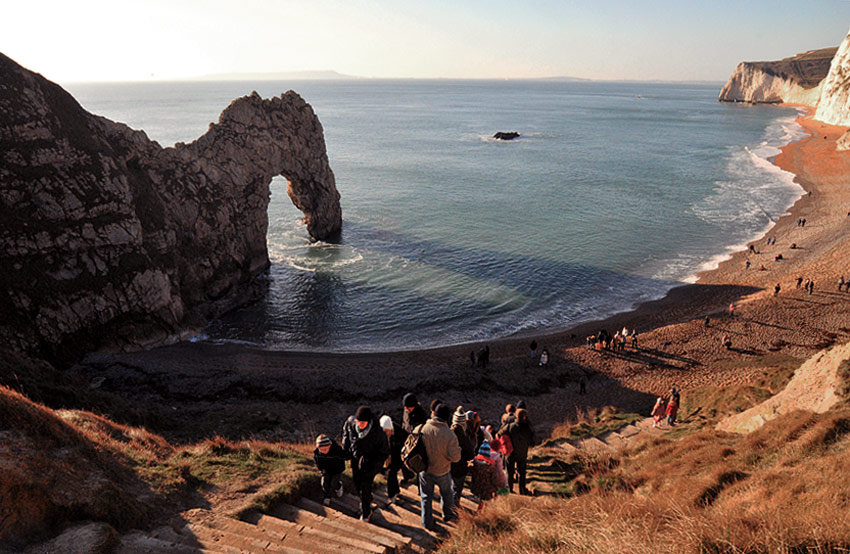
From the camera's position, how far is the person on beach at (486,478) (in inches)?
351

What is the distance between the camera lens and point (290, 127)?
44969 millimetres

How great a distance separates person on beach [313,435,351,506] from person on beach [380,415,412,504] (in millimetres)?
886

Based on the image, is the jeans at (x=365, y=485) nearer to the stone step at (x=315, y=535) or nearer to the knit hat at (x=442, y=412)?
the stone step at (x=315, y=535)

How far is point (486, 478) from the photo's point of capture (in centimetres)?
891

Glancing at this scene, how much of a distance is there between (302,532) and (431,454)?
2.52 meters

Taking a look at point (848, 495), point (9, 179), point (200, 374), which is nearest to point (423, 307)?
point (200, 374)

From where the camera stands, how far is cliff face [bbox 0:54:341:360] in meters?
25.3

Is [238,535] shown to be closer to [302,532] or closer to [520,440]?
[302,532]

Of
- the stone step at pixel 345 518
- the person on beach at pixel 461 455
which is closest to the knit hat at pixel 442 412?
the person on beach at pixel 461 455

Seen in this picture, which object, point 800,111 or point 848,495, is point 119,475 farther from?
point 800,111

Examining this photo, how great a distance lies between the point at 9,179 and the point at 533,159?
8036cm

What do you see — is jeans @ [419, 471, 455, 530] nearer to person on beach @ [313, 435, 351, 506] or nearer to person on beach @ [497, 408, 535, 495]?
person on beach @ [313, 435, 351, 506]

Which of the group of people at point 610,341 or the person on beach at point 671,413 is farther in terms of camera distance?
the group of people at point 610,341

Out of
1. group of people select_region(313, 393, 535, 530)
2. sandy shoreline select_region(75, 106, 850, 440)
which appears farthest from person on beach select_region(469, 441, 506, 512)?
sandy shoreline select_region(75, 106, 850, 440)
